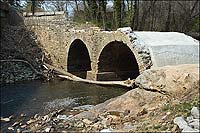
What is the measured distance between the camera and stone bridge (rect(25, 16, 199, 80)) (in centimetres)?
1420

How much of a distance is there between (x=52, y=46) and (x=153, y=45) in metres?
10.0

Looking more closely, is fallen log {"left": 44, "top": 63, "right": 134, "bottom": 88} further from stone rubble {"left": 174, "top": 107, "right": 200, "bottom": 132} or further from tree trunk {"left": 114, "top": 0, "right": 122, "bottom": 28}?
stone rubble {"left": 174, "top": 107, "right": 200, "bottom": 132}

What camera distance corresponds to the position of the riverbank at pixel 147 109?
24.6 ft

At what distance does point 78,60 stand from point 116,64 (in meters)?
3.75

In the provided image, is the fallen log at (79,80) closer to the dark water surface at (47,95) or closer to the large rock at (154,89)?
Answer: the dark water surface at (47,95)

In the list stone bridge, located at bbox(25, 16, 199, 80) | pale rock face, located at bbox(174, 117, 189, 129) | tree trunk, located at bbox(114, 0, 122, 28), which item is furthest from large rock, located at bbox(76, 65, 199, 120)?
tree trunk, located at bbox(114, 0, 122, 28)

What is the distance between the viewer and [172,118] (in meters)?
7.25

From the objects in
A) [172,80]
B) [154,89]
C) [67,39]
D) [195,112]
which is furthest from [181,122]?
[67,39]

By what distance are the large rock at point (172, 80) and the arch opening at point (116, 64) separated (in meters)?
7.86

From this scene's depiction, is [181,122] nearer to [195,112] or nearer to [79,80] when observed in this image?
[195,112]

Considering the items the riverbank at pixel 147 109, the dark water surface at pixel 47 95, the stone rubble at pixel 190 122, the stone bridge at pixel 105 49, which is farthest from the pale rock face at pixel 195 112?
the stone bridge at pixel 105 49

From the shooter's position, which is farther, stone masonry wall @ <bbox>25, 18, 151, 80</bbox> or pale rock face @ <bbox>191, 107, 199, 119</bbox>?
stone masonry wall @ <bbox>25, 18, 151, 80</bbox>

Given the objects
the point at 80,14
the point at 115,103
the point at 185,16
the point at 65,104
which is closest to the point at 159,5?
the point at 185,16

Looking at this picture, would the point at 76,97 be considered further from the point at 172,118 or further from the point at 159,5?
the point at 159,5
